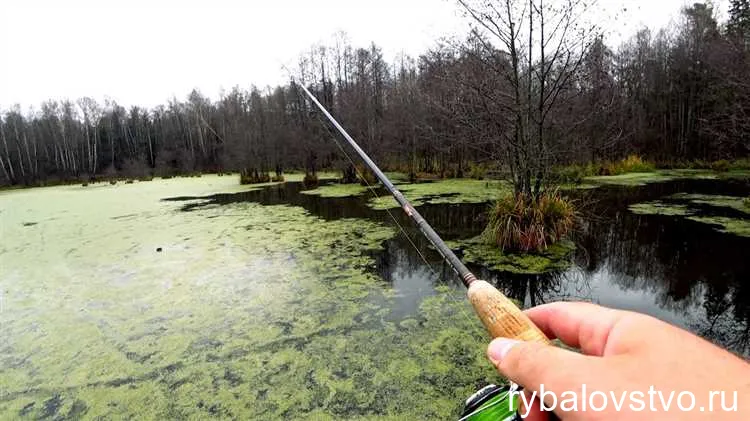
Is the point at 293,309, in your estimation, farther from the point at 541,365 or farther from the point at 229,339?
the point at 541,365

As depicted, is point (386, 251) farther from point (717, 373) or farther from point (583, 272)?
point (717, 373)

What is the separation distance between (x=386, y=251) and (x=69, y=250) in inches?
255

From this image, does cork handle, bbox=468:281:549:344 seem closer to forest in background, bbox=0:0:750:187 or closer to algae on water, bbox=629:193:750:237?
forest in background, bbox=0:0:750:187

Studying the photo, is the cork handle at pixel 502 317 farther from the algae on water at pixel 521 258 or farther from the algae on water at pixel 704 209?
the algae on water at pixel 704 209

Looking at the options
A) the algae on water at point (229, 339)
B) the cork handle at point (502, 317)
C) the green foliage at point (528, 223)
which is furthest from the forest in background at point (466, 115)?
the cork handle at point (502, 317)

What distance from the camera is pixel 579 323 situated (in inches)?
29.9

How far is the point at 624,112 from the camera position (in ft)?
70.0

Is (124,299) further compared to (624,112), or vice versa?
(624,112)

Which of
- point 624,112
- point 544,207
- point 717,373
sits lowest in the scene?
point 544,207

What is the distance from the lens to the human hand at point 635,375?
497 millimetres

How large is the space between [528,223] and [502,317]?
542 cm

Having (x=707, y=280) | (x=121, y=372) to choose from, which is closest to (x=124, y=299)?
(x=121, y=372)

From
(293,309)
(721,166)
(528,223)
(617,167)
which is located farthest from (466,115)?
(721,166)

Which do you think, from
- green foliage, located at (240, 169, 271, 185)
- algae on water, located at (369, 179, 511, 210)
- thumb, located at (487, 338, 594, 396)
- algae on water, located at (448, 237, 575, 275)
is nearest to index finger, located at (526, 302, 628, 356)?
thumb, located at (487, 338, 594, 396)
